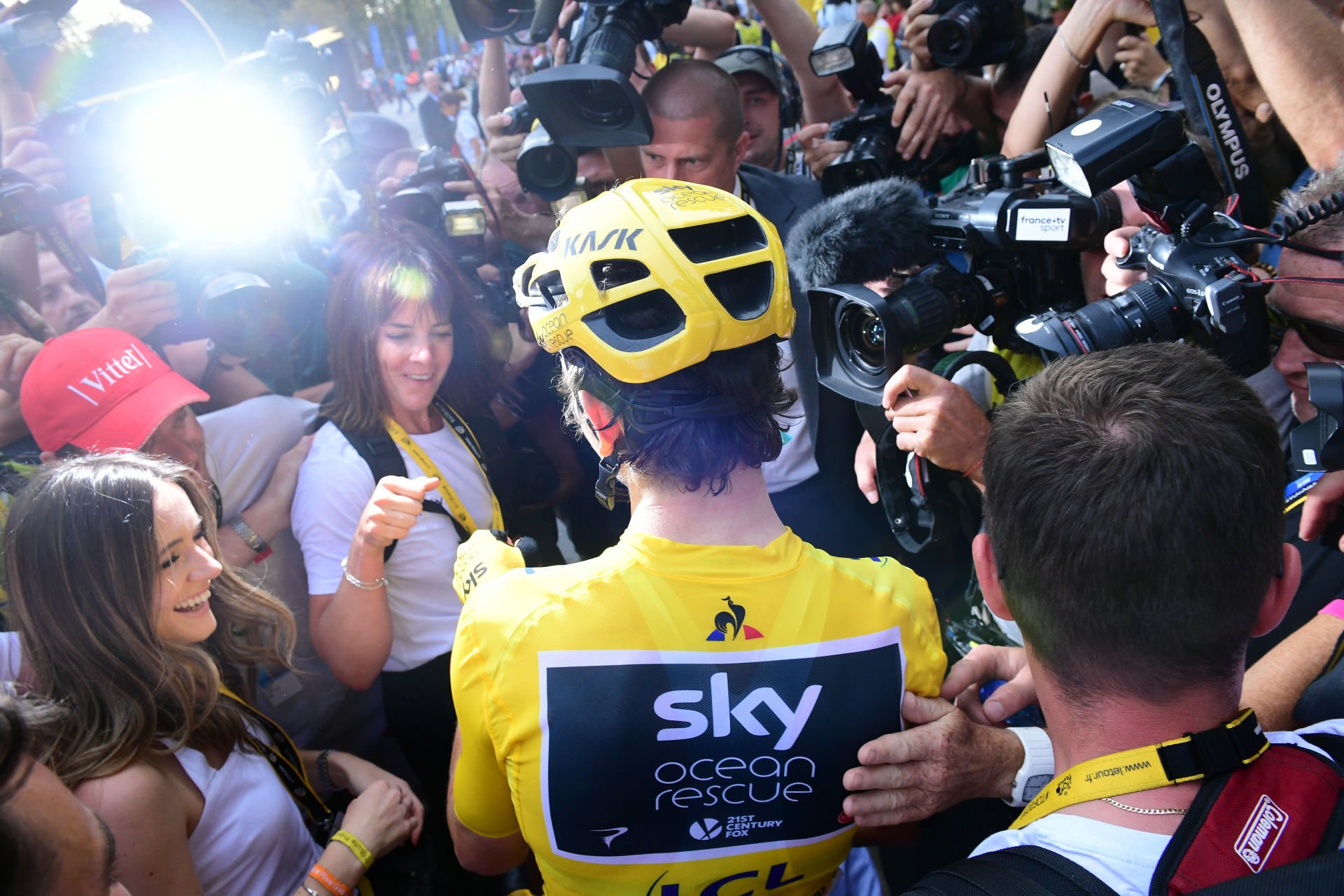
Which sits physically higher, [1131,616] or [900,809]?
[1131,616]

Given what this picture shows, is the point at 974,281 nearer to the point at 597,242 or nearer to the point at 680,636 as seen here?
the point at 597,242

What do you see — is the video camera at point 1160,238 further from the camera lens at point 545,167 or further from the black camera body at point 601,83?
the camera lens at point 545,167

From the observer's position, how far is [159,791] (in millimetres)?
1663

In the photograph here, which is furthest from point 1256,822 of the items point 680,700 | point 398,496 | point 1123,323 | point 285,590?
point 285,590

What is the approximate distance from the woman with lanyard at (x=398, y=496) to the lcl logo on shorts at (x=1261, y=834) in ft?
5.80

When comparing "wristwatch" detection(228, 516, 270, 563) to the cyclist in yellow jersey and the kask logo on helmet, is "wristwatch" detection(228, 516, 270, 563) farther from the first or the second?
the kask logo on helmet

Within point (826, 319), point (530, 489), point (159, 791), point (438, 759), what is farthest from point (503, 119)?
point (159, 791)

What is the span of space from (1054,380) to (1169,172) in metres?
0.88

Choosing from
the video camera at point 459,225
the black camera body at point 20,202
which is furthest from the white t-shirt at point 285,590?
the black camera body at point 20,202

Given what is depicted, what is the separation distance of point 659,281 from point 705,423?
250mm

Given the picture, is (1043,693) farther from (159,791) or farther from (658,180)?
(159,791)

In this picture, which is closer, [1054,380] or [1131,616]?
[1131,616]

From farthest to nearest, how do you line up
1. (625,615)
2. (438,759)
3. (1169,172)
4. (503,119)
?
(503,119)
(438,759)
(1169,172)
(625,615)

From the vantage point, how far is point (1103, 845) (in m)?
0.97
